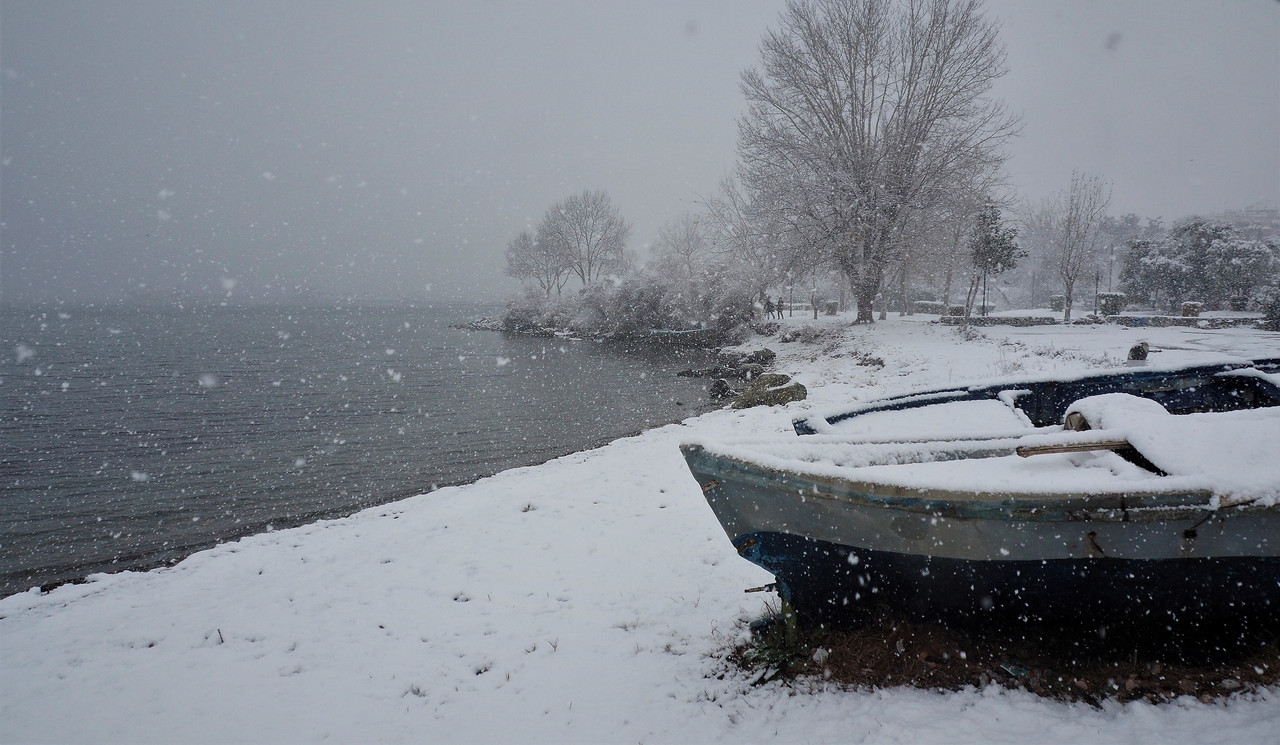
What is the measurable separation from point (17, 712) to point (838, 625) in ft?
18.9

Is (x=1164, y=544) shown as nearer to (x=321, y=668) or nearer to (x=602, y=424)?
(x=321, y=668)

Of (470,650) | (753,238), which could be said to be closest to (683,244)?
(753,238)

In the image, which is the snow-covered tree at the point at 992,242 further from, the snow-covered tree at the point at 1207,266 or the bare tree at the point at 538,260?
the bare tree at the point at 538,260

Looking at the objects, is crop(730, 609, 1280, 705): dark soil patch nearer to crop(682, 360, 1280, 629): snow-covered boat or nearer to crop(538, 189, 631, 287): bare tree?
crop(682, 360, 1280, 629): snow-covered boat

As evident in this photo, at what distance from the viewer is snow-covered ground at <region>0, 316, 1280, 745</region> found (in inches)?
121

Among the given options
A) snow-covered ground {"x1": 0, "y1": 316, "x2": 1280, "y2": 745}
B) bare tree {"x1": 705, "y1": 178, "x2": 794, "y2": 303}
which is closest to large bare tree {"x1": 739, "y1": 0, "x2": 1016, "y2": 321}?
bare tree {"x1": 705, "y1": 178, "x2": 794, "y2": 303}

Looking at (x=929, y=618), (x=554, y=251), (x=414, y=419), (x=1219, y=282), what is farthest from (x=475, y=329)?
(x=929, y=618)

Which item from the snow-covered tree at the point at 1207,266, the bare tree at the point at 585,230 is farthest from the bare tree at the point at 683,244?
the snow-covered tree at the point at 1207,266

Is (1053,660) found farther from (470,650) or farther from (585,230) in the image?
(585,230)

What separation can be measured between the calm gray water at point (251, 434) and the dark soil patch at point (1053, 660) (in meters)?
8.12

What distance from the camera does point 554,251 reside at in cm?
6391

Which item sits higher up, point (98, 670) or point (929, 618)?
point (929, 618)

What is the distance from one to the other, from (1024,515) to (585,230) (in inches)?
2513

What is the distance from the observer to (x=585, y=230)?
209 feet
